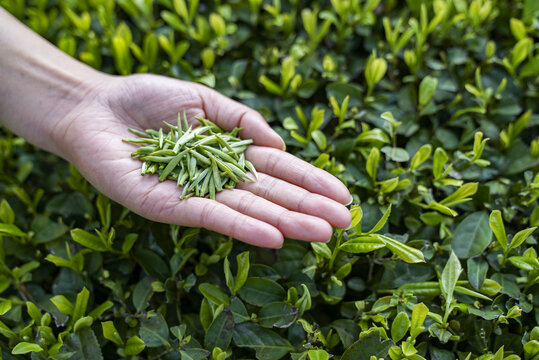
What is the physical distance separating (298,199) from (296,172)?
0.33ft

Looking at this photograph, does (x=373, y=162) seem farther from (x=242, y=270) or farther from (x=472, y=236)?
(x=242, y=270)

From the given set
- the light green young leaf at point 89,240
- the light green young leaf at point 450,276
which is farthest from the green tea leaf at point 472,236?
the light green young leaf at point 89,240

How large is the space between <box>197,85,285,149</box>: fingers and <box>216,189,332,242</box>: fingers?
21 centimetres

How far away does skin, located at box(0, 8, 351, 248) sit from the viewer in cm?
110

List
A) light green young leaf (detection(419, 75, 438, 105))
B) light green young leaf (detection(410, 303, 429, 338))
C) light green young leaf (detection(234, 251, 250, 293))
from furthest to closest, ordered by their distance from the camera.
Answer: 1. light green young leaf (detection(419, 75, 438, 105))
2. light green young leaf (detection(234, 251, 250, 293))
3. light green young leaf (detection(410, 303, 429, 338))

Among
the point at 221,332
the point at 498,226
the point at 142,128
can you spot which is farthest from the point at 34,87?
the point at 498,226

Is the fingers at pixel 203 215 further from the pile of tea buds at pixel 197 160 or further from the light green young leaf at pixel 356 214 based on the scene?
the light green young leaf at pixel 356 214

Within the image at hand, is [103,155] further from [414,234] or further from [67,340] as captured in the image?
[414,234]

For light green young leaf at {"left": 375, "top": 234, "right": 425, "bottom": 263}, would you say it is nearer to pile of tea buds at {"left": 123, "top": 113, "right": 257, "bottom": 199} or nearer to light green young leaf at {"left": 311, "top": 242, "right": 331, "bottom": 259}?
light green young leaf at {"left": 311, "top": 242, "right": 331, "bottom": 259}

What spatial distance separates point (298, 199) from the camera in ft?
3.77

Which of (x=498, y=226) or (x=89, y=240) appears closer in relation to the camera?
(x=498, y=226)

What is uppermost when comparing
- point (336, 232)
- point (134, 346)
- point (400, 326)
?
point (336, 232)

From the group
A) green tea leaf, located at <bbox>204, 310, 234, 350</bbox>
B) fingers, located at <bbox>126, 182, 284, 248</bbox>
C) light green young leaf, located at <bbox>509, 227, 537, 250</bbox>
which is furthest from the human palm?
light green young leaf, located at <bbox>509, 227, 537, 250</bbox>

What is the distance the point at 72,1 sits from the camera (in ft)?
6.29
